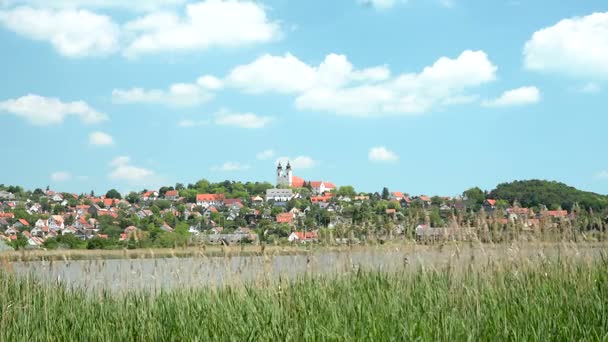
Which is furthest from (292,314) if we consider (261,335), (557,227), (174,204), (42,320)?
(174,204)

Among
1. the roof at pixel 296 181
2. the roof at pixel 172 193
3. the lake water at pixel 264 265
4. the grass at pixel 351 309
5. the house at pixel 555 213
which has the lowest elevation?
the grass at pixel 351 309

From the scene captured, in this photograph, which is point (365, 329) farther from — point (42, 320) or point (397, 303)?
point (42, 320)

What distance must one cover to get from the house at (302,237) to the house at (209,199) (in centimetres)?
4406

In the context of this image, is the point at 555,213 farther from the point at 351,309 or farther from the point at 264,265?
the point at 351,309

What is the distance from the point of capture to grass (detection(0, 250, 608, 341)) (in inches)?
225

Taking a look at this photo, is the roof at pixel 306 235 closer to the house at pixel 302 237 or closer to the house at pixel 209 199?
the house at pixel 302 237

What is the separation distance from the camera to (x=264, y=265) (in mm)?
8086

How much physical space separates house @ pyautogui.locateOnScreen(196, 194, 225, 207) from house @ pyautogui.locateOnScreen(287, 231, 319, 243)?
145ft

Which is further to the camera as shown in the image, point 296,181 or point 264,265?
point 296,181

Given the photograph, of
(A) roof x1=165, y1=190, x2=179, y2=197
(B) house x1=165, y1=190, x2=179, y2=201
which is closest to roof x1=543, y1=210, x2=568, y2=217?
(B) house x1=165, y1=190, x2=179, y2=201

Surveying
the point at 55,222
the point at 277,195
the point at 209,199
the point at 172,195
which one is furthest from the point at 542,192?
the point at 172,195

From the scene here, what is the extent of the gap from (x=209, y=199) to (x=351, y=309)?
2060 inches

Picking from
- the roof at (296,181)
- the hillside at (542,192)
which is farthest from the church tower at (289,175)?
the hillside at (542,192)

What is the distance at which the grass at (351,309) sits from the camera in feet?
18.8
